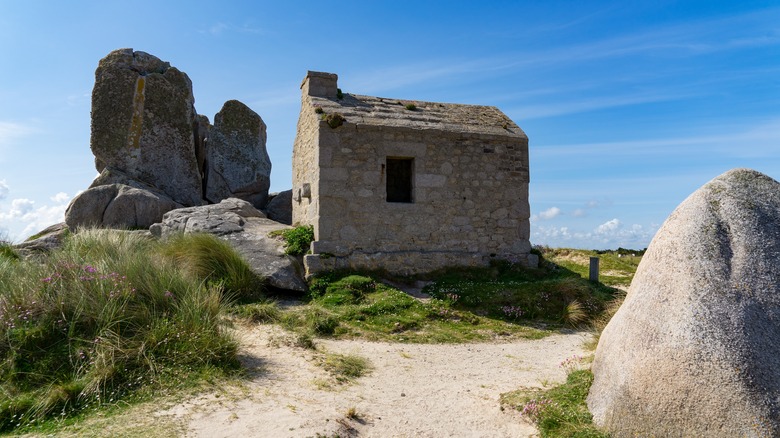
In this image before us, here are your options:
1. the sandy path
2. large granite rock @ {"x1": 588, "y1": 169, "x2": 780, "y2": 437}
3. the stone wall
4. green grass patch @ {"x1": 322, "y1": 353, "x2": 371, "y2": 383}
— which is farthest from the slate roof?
large granite rock @ {"x1": 588, "y1": 169, "x2": 780, "y2": 437}

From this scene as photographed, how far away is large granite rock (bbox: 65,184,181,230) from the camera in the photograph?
1406 centimetres

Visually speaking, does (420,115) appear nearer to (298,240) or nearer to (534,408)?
(298,240)

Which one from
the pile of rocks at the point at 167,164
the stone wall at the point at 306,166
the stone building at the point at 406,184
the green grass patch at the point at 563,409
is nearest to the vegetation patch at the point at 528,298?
the stone building at the point at 406,184

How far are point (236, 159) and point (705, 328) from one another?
15.7m

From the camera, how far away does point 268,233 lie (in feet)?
39.4

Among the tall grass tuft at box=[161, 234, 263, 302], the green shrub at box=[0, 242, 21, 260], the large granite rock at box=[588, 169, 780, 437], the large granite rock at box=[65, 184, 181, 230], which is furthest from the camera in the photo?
the large granite rock at box=[65, 184, 181, 230]

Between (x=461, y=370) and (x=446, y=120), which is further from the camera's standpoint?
(x=446, y=120)

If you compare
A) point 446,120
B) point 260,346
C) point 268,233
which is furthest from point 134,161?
point 260,346

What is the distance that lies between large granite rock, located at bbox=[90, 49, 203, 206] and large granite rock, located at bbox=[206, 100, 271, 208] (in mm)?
583

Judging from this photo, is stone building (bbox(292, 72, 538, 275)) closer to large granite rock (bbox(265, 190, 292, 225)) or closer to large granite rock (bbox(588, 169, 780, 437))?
large granite rock (bbox(265, 190, 292, 225))

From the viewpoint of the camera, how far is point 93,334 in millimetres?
6039

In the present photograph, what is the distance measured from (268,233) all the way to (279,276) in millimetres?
1841

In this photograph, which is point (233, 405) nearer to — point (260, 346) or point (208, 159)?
point (260, 346)

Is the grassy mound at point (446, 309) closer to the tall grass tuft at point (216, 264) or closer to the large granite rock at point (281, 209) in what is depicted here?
the tall grass tuft at point (216, 264)
